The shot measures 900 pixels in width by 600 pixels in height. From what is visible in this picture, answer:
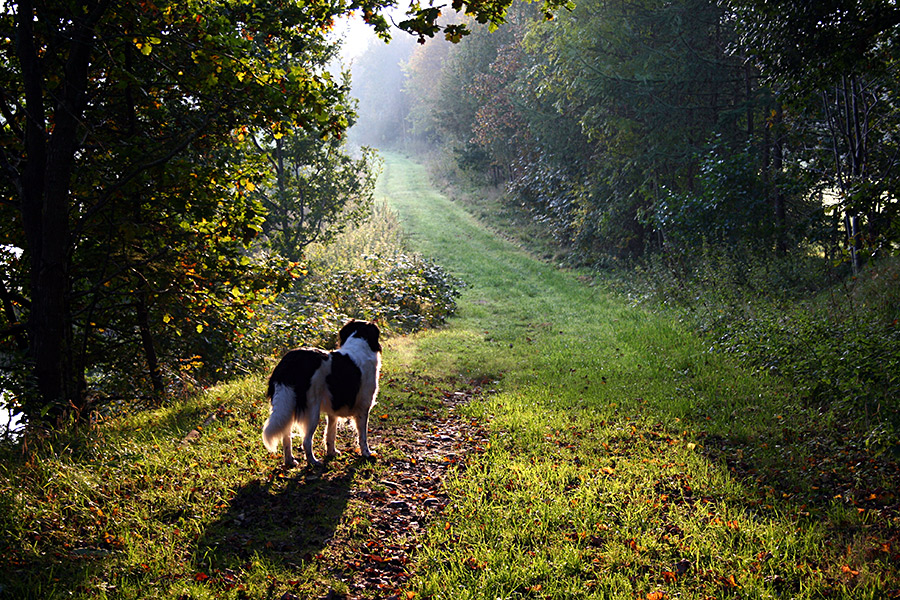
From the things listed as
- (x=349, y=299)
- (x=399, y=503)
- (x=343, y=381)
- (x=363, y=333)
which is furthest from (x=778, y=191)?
(x=399, y=503)

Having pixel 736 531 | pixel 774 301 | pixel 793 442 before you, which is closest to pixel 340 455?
pixel 736 531

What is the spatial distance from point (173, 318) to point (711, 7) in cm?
1757

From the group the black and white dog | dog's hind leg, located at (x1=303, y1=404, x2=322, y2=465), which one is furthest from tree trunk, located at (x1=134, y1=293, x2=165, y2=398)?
dog's hind leg, located at (x1=303, y1=404, x2=322, y2=465)

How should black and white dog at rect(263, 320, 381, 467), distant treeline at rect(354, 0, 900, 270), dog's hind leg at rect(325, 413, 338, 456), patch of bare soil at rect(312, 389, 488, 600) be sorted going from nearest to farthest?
patch of bare soil at rect(312, 389, 488, 600)
black and white dog at rect(263, 320, 381, 467)
dog's hind leg at rect(325, 413, 338, 456)
distant treeline at rect(354, 0, 900, 270)

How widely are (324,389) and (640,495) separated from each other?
3273 mm

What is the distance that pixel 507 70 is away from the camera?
30828 mm

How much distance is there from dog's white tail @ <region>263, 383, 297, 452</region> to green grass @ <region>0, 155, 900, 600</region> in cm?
45

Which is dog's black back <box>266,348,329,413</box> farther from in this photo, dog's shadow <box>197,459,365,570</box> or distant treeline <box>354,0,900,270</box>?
distant treeline <box>354,0,900,270</box>

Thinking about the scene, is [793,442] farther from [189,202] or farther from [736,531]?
[189,202]

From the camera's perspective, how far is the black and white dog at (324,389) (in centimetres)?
526

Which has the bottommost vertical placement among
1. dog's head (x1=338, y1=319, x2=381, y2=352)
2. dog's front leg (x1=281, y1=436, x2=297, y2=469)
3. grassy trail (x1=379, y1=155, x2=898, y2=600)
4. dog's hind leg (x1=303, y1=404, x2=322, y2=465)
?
grassy trail (x1=379, y1=155, x2=898, y2=600)

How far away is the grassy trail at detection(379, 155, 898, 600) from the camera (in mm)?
3918

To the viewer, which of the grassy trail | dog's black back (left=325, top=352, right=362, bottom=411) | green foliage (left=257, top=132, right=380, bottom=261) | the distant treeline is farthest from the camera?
green foliage (left=257, top=132, right=380, bottom=261)

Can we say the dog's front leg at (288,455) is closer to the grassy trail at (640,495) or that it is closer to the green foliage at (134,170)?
the grassy trail at (640,495)
